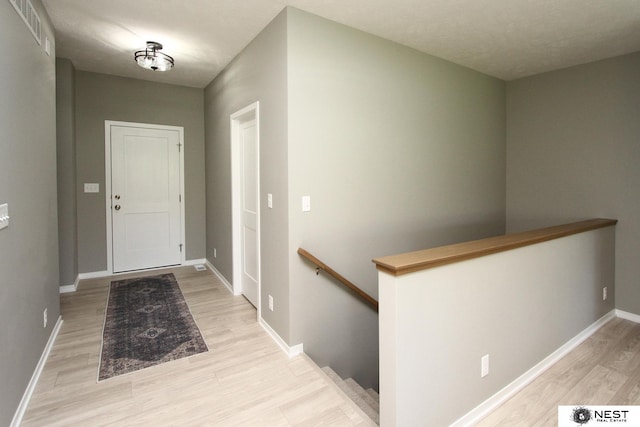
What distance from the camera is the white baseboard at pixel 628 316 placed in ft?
11.4

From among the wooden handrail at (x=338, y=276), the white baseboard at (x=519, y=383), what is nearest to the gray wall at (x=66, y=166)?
the wooden handrail at (x=338, y=276)

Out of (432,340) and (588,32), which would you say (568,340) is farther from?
(588,32)

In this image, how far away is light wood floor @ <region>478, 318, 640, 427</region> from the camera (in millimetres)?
2061

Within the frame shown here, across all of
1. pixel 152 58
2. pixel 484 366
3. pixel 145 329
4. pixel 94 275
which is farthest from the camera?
pixel 94 275

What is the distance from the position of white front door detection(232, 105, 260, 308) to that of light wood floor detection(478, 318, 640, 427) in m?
2.44

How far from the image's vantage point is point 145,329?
3.08 metres

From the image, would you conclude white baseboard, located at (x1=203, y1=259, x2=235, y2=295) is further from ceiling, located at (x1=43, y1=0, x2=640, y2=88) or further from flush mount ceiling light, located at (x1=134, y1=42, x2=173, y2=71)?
ceiling, located at (x1=43, y1=0, x2=640, y2=88)

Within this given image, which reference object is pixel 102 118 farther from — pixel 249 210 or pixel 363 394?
pixel 363 394

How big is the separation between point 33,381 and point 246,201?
89.0 inches

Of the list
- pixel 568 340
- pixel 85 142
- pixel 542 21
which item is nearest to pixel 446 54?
pixel 542 21

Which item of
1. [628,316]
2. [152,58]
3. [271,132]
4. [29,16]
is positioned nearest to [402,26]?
[271,132]

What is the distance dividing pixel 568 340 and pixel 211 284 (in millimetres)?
3844

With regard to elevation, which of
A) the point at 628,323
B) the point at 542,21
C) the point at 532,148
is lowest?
the point at 628,323

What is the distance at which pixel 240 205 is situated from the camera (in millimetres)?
3906
